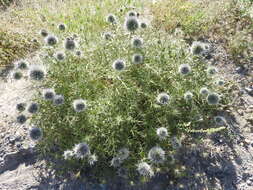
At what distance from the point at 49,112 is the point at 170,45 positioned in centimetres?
219

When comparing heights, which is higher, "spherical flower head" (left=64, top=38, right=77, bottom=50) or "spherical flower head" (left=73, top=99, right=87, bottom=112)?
"spherical flower head" (left=64, top=38, right=77, bottom=50)

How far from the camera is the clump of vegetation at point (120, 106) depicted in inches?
124

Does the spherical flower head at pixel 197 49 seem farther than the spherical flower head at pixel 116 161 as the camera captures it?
Yes

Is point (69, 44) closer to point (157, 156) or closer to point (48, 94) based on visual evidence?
point (48, 94)

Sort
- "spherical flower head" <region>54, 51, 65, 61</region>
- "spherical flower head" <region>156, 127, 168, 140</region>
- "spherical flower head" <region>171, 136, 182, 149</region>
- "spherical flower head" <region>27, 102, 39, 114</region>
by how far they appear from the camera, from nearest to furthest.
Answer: "spherical flower head" <region>156, 127, 168, 140</region>
"spherical flower head" <region>171, 136, 182, 149</region>
"spherical flower head" <region>27, 102, 39, 114</region>
"spherical flower head" <region>54, 51, 65, 61</region>

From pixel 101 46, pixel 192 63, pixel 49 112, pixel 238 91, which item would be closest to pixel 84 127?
pixel 49 112

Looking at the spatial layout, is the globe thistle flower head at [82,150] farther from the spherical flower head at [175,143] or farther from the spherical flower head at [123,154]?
the spherical flower head at [175,143]

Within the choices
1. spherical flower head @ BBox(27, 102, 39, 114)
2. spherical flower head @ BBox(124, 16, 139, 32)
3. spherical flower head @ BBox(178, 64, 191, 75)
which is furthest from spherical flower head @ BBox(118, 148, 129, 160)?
spherical flower head @ BBox(124, 16, 139, 32)

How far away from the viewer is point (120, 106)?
3.34 meters

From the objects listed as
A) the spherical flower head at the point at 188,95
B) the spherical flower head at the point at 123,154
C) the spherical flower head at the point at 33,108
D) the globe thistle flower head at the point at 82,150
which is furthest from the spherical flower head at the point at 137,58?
the spherical flower head at the point at 33,108

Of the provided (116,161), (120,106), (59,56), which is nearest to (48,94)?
(59,56)

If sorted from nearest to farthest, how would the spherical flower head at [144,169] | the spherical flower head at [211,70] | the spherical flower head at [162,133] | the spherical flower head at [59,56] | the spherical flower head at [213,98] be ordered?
1. the spherical flower head at [144,169]
2. the spherical flower head at [162,133]
3. the spherical flower head at [213,98]
4. the spherical flower head at [59,56]
5. the spherical flower head at [211,70]

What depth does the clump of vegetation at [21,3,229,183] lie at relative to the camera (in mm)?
3145

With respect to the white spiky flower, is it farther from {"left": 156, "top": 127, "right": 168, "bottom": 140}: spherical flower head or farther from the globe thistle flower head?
{"left": 156, "top": 127, "right": 168, "bottom": 140}: spherical flower head
